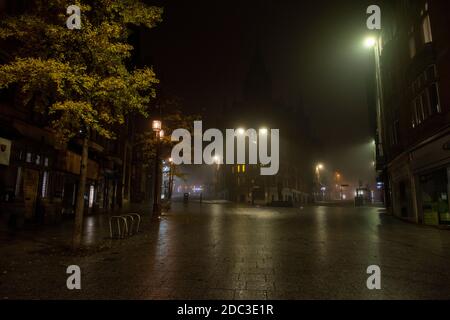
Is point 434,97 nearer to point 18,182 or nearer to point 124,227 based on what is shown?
point 124,227

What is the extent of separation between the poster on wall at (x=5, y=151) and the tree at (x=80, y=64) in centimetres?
448

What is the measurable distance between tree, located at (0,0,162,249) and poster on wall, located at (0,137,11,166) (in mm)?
4485

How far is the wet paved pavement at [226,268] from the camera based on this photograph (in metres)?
5.40

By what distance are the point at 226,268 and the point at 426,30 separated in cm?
1715

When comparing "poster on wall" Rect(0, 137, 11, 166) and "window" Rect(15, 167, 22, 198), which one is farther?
"window" Rect(15, 167, 22, 198)

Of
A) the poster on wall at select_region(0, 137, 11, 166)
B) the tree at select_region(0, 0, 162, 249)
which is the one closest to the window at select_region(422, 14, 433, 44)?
the tree at select_region(0, 0, 162, 249)

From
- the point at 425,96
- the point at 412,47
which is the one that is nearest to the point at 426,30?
the point at 412,47

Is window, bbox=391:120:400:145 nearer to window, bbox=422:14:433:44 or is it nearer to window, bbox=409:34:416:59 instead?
window, bbox=409:34:416:59

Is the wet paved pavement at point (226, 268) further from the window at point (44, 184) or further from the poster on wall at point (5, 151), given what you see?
the window at point (44, 184)

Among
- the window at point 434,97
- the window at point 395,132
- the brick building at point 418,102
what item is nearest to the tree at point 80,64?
the brick building at point 418,102

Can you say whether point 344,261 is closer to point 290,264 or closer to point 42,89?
point 290,264

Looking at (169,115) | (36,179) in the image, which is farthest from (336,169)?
(36,179)

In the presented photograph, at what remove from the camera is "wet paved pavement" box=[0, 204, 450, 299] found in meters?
5.40

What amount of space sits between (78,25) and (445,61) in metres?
15.6
